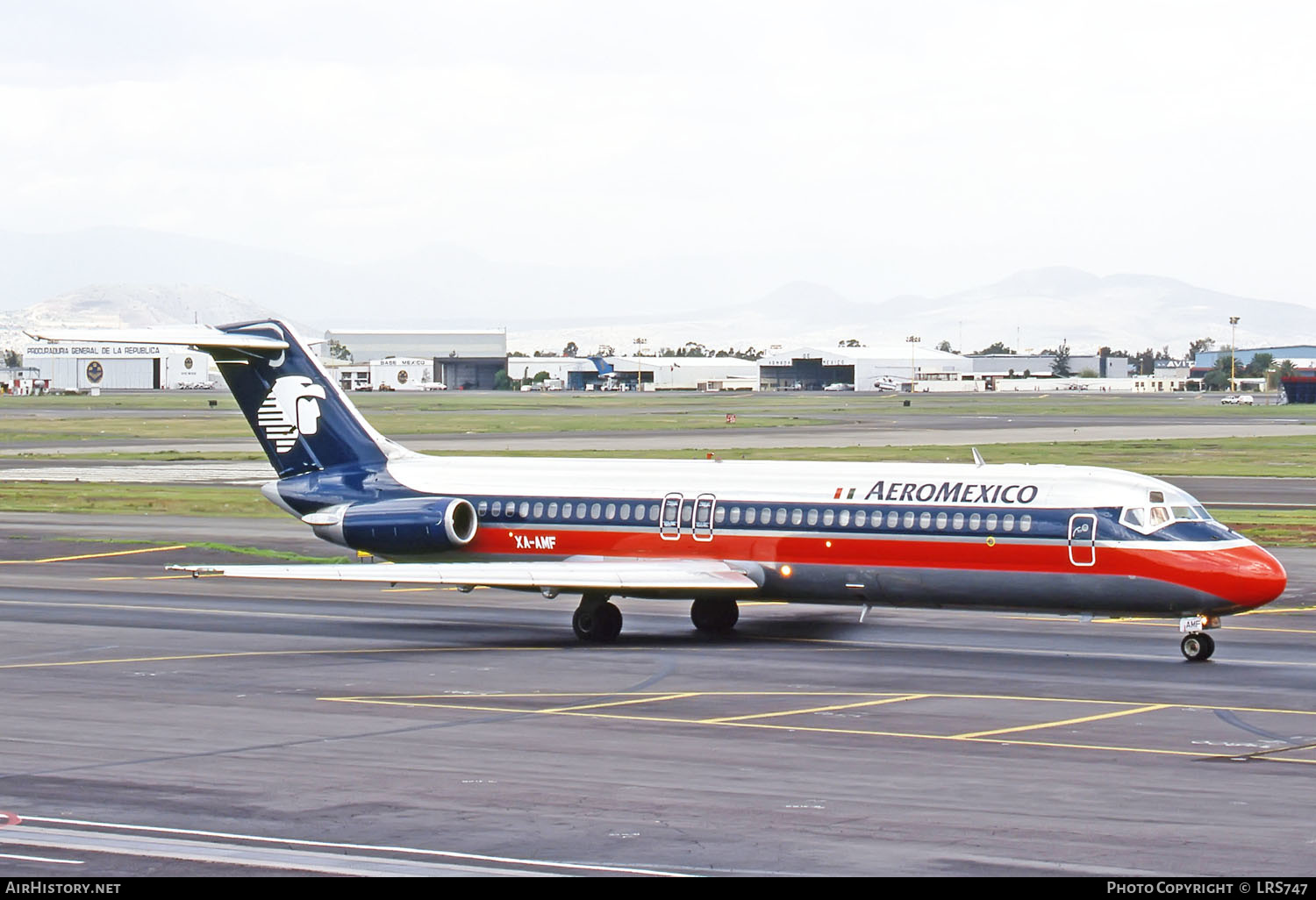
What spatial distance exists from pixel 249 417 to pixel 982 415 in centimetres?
11680

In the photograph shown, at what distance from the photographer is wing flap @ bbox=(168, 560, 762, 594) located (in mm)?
32688

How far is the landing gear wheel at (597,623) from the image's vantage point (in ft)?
111

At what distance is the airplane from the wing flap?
47 mm

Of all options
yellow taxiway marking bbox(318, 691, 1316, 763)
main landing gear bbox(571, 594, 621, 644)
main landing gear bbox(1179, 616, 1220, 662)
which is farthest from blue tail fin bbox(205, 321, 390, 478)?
main landing gear bbox(1179, 616, 1220, 662)

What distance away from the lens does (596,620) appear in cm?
3384

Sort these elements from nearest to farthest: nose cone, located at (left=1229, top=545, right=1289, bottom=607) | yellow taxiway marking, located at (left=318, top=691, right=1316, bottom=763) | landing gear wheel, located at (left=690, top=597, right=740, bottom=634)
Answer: yellow taxiway marking, located at (left=318, top=691, right=1316, bottom=763), nose cone, located at (left=1229, top=545, right=1289, bottom=607), landing gear wheel, located at (left=690, top=597, right=740, bottom=634)

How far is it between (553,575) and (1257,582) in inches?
503

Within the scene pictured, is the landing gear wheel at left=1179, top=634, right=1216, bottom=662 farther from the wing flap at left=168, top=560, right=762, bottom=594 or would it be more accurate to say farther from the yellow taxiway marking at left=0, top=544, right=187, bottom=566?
the yellow taxiway marking at left=0, top=544, right=187, bottom=566

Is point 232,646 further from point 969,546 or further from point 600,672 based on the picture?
point 969,546

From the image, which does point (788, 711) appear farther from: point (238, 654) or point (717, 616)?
point (238, 654)

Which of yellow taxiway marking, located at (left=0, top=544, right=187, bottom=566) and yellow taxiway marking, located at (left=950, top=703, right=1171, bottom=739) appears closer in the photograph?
yellow taxiway marking, located at (left=950, top=703, right=1171, bottom=739)

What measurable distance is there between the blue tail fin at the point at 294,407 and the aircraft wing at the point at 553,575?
4788mm

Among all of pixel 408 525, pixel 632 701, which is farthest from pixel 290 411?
pixel 632 701
